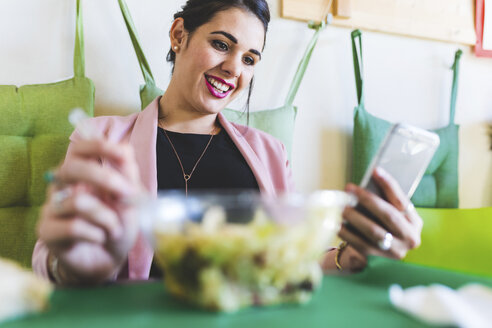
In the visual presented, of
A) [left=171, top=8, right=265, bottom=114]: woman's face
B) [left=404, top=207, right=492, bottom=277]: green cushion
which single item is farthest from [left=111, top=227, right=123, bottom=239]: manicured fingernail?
[left=404, top=207, right=492, bottom=277]: green cushion

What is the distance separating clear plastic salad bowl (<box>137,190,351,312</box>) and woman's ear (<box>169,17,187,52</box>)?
75 cm

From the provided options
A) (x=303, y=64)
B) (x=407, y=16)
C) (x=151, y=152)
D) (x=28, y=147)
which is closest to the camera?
(x=151, y=152)

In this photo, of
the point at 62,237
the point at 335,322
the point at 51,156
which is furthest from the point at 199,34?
the point at 335,322

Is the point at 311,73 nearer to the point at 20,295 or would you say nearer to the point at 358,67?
the point at 358,67

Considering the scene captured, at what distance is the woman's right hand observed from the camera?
0.39 m

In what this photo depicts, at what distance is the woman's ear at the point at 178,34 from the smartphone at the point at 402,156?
629mm

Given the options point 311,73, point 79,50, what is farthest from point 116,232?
point 311,73

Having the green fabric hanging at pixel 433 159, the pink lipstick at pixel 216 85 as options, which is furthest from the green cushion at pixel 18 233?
the green fabric hanging at pixel 433 159

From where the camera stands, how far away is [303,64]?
133cm

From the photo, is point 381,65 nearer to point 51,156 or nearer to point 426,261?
point 426,261

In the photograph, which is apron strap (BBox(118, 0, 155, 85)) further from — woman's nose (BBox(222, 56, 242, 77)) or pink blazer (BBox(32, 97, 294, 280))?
woman's nose (BBox(222, 56, 242, 77))

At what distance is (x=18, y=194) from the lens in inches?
36.2

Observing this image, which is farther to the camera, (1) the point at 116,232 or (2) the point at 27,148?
(2) the point at 27,148

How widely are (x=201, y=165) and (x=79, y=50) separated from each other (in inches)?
18.7
